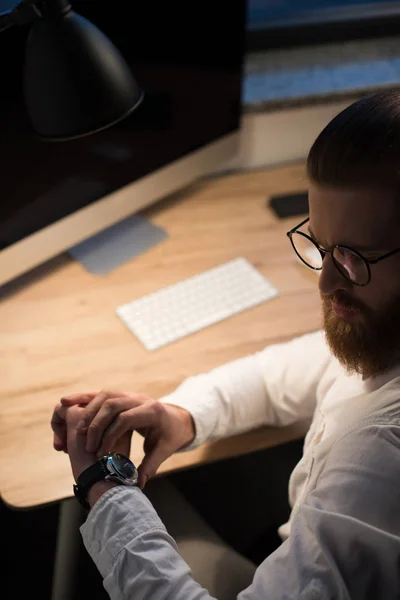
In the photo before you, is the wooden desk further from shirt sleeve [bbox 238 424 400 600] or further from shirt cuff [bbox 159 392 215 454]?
shirt sleeve [bbox 238 424 400 600]

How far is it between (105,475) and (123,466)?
0.03 metres

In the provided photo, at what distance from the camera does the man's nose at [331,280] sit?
0.90 meters

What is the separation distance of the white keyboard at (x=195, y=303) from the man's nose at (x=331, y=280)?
49 cm

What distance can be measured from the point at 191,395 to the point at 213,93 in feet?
2.33

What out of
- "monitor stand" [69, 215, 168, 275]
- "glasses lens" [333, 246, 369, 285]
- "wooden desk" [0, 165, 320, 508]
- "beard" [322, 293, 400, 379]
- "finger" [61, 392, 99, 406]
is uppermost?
"glasses lens" [333, 246, 369, 285]

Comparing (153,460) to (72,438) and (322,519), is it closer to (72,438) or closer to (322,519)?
(72,438)

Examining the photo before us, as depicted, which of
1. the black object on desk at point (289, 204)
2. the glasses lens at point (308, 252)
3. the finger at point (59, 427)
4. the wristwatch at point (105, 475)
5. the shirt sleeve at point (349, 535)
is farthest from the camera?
the black object on desk at point (289, 204)

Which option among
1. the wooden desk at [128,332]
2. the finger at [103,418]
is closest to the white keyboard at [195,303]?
the wooden desk at [128,332]

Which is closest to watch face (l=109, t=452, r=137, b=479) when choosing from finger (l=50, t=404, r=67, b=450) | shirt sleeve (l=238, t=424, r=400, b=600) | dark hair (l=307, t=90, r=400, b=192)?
finger (l=50, t=404, r=67, b=450)

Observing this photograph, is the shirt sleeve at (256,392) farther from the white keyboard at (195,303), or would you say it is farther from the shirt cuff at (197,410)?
the white keyboard at (195,303)

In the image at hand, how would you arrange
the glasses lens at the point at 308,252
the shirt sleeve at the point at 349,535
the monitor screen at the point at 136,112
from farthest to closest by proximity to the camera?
1. the glasses lens at the point at 308,252
2. the monitor screen at the point at 136,112
3. the shirt sleeve at the point at 349,535

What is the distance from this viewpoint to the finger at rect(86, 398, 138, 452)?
1.05 m

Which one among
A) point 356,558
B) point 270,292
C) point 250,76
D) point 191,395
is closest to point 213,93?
point 250,76

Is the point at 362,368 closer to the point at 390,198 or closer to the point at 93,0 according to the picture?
the point at 390,198
